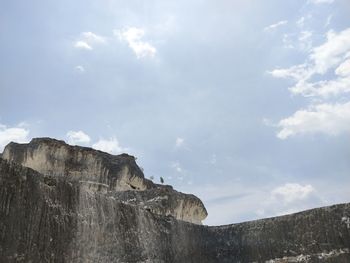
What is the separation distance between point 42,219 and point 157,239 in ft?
10.1

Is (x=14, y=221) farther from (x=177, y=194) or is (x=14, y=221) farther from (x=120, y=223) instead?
(x=177, y=194)

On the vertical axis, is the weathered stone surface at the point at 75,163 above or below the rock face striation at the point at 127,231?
above

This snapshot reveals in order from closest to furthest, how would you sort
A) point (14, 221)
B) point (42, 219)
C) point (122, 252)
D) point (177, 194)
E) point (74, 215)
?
1. point (14, 221)
2. point (42, 219)
3. point (74, 215)
4. point (122, 252)
5. point (177, 194)

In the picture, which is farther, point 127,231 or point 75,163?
point 75,163

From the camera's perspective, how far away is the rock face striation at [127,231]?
268 inches

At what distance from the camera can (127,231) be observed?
29.1ft

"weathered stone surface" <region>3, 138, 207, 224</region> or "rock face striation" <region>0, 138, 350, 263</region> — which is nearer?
"rock face striation" <region>0, 138, 350, 263</region>

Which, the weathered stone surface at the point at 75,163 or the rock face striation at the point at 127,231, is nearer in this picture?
the rock face striation at the point at 127,231

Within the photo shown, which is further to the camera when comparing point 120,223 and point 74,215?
point 120,223

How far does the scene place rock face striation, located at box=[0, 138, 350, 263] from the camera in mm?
6797

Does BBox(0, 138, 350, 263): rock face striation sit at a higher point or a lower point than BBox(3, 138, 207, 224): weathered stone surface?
lower

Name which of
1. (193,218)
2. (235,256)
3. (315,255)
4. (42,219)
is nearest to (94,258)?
(42,219)

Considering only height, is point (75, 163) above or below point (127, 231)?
above

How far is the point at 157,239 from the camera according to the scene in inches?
378
